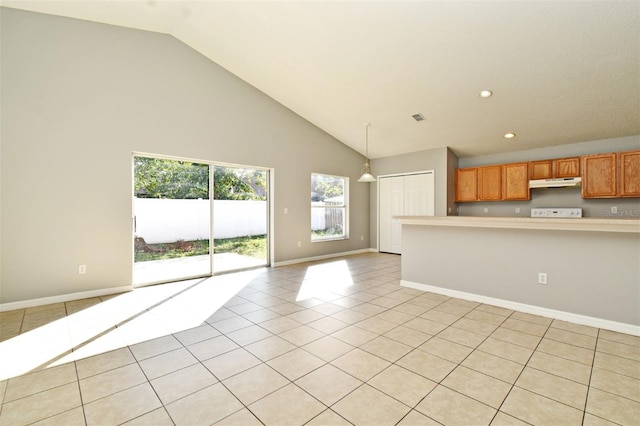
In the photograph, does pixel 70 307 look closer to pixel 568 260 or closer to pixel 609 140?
pixel 568 260

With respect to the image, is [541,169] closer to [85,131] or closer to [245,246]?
[245,246]

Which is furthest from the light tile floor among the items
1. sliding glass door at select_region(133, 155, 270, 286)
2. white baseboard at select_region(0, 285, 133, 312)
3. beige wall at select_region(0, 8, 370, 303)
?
sliding glass door at select_region(133, 155, 270, 286)

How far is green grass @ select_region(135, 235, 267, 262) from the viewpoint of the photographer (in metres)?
4.50

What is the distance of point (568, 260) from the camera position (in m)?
3.08

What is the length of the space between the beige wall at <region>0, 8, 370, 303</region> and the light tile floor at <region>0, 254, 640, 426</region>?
627 mm

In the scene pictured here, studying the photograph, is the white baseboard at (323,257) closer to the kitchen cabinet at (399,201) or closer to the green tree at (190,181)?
the kitchen cabinet at (399,201)

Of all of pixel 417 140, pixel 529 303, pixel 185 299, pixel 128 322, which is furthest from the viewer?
pixel 417 140

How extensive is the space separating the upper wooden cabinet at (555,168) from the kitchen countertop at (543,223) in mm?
3202

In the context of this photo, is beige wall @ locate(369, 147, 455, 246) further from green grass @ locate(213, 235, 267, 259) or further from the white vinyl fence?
green grass @ locate(213, 235, 267, 259)

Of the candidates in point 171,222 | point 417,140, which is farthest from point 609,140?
point 171,222

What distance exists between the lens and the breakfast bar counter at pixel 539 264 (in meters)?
2.80

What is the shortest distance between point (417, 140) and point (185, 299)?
5403 millimetres

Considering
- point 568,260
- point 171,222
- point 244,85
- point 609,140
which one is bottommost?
point 568,260

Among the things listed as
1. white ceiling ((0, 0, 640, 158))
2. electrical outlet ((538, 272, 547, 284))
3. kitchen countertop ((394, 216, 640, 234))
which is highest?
white ceiling ((0, 0, 640, 158))
